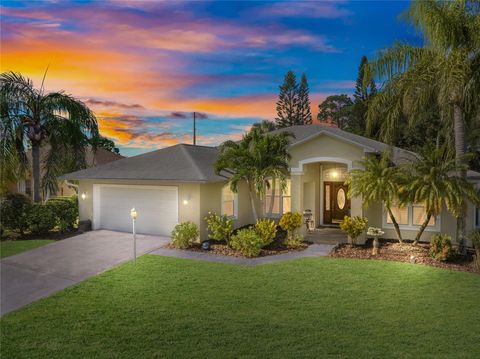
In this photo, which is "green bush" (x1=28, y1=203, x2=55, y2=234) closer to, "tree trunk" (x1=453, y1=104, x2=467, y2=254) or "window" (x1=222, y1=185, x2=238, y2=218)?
"window" (x1=222, y1=185, x2=238, y2=218)

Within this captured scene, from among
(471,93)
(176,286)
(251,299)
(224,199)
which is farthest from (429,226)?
(176,286)

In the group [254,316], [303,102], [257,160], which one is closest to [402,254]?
[257,160]

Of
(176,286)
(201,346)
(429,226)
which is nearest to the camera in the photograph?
(201,346)

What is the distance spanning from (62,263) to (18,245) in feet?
13.8

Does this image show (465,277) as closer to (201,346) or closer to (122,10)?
(201,346)

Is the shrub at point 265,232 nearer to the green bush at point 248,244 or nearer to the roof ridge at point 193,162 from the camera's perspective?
the green bush at point 248,244

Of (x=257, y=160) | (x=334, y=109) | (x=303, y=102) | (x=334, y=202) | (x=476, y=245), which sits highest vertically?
(x=334, y=109)

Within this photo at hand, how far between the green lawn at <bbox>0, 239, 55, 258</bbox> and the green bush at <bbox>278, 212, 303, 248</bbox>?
9816 millimetres

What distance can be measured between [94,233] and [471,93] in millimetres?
15719

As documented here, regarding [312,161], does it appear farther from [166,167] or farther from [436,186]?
[166,167]

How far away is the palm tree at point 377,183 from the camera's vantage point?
12484mm

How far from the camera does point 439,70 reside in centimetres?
1162

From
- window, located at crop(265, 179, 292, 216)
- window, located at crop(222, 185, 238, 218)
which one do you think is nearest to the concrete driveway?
window, located at crop(222, 185, 238, 218)

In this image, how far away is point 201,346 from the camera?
622 centimetres
